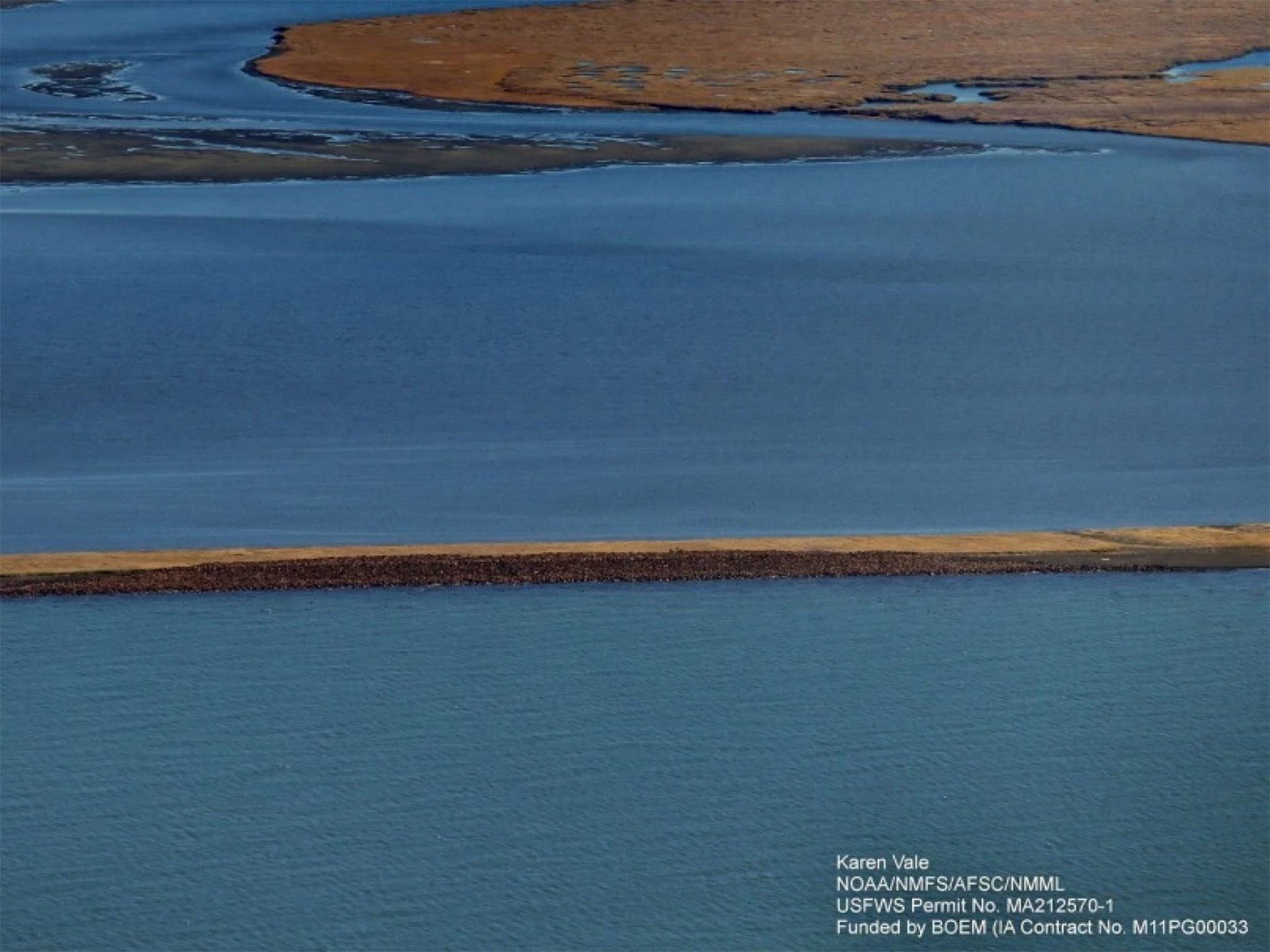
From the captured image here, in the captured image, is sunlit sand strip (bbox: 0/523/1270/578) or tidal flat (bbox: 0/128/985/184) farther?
tidal flat (bbox: 0/128/985/184)

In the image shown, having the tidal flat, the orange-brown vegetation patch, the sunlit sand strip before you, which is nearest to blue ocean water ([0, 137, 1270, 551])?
the sunlit sand strip

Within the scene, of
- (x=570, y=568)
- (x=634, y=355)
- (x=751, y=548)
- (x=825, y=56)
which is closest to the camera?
(x=570, y=568)

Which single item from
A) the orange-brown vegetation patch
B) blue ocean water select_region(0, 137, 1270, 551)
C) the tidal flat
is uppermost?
the orange-brown vegetation patch

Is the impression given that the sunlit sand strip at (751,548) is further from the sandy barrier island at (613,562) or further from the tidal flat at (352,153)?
the tidal flat at (352,153)

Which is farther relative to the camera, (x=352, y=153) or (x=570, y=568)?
(x=352, y=153)

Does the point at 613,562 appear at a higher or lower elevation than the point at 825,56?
lower

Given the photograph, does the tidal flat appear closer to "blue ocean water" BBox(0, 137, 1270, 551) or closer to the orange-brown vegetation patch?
"blue ocean water" BBox(0, 137, 1270, 551)

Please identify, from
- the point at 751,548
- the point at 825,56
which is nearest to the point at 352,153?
the point at 825,56

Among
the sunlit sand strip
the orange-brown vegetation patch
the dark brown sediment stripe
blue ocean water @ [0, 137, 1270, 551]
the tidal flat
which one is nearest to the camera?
the dark brown sediment stripe

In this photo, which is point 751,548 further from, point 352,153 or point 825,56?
point 825,56
